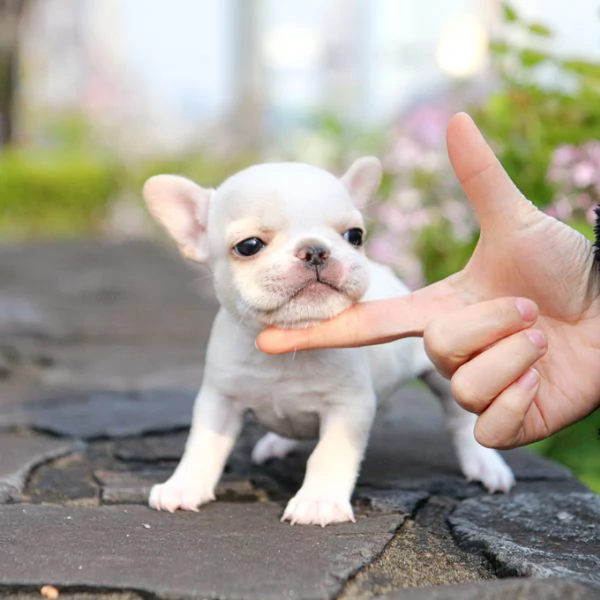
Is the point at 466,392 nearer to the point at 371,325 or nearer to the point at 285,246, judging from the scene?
the point at 371,325

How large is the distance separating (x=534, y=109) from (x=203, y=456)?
2465 mm

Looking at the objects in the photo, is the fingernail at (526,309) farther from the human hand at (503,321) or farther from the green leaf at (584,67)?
the green leaf at (584,67)

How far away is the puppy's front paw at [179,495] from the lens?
2314 mm

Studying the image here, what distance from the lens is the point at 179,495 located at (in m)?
2.33

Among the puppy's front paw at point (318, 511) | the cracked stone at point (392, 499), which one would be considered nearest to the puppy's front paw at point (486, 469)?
the cracked stone at point (392, 499)

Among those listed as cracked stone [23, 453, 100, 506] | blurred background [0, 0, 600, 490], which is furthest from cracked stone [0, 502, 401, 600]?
blurred background [0, 0, 600, 490]

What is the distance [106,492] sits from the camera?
251cm

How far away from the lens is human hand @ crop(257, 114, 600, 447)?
1.93m

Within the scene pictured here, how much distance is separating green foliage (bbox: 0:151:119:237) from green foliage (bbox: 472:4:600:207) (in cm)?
706

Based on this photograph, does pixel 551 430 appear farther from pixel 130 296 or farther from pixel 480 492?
pixel 130 296

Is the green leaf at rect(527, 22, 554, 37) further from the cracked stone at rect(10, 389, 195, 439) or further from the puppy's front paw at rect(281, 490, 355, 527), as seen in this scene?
the puppy's front paw at rect(281, 490, 355, 527)

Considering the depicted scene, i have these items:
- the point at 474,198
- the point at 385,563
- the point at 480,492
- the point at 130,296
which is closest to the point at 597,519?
the point at 480,492

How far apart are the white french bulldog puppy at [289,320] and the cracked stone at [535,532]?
0.17m

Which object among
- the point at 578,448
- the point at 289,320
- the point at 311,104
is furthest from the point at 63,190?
the point at 289,320
